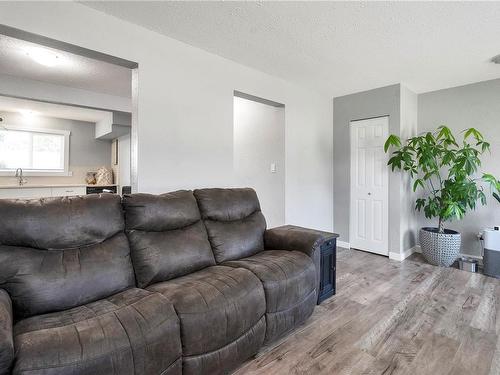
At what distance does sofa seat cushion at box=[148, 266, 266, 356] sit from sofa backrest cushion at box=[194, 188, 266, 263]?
0.44 metres

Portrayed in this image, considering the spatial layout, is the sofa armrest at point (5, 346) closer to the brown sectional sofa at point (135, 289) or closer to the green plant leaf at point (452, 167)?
the brown sectional sofa at point (135, 289)

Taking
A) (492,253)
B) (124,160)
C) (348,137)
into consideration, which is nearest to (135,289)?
(348,137)

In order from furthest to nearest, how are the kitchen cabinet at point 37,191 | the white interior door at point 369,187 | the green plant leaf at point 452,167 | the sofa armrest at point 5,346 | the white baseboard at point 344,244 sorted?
the kitchen cabinet at point 37,191
the white baseboard at point 344,244
the white interior door at point 369,187
the green plant leaf at point 452,167
the sofa armrest at point 5,346

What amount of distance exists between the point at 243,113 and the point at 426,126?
279 cm

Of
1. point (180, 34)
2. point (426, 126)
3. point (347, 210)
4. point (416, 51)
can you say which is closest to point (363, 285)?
point (347, 210)

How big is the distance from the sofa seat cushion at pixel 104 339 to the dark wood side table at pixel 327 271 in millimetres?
1520

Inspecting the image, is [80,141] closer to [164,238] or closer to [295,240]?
[164,238]

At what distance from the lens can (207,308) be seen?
1.46 meters

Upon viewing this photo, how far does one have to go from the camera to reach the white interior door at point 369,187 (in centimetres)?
395

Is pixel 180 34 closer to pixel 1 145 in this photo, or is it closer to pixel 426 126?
pixel 426 126

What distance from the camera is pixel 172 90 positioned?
8.41 feet

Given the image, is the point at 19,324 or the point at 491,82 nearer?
the point at 19,324

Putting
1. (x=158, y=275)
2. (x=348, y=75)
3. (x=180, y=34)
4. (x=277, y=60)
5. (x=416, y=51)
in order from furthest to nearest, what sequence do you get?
(x=348, y=75) → (x=277, y=60) → (x=416, y=51) → (x=180, y=34) → (x=158, y=275)

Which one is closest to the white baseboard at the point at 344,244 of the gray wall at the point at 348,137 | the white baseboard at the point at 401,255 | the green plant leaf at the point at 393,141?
the gray wall at the point at 348,137
